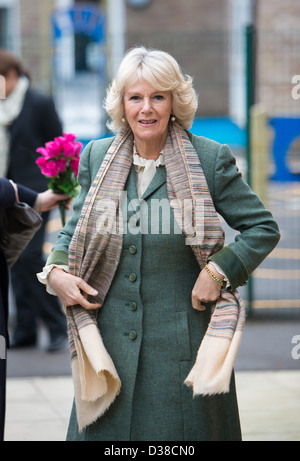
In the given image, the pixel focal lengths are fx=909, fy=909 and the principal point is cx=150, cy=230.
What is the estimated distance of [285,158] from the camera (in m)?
8.27

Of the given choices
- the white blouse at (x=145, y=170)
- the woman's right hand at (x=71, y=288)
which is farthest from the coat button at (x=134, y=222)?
the woman's right hand at (x=71, y=288)

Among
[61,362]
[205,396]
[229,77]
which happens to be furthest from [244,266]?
[229,77]

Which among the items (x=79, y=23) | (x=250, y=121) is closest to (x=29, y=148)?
(x=250, y=121)

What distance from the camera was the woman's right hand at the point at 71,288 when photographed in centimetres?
360

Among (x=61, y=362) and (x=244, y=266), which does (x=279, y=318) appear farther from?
(x=244, y=266)

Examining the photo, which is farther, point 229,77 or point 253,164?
point 229,77

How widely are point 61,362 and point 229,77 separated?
3.57 meters

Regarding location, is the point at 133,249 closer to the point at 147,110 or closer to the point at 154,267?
the point at 154,267

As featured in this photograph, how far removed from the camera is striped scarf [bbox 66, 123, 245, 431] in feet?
11.7

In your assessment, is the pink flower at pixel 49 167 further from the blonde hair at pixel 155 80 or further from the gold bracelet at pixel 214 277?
the gold bracelet at pixel 214 277

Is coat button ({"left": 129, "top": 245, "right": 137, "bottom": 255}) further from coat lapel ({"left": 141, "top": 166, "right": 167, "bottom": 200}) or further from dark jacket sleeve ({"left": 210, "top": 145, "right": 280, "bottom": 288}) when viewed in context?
dark jacket sleeve ({"left": 210, "top": 145, "right": 280, "bottom": 288})

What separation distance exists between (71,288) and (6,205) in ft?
2.44

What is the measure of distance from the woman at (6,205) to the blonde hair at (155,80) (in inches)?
27.8

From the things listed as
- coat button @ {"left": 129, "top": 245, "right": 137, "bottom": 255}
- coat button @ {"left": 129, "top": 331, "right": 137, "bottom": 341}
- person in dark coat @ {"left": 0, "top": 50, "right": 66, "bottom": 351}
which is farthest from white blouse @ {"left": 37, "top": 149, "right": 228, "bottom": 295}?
person in dark coat @ {"left": 0, "top": 50, "right": 66, "bottom": 351}
